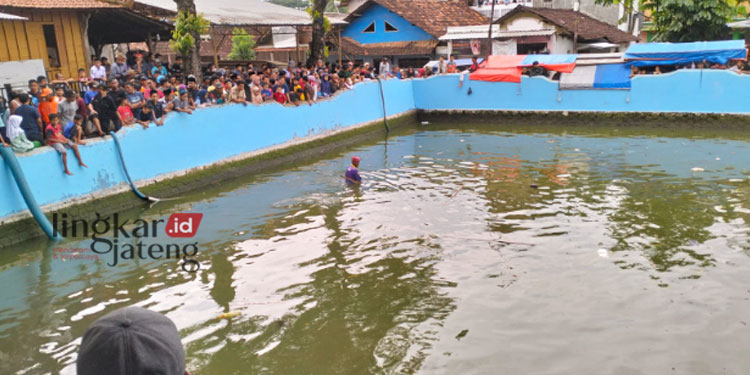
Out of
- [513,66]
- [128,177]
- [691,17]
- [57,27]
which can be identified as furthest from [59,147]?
[691,17]

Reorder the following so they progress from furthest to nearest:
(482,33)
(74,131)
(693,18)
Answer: (482,33) < (693,18) < (74,131)

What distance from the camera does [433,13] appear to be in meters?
34.4

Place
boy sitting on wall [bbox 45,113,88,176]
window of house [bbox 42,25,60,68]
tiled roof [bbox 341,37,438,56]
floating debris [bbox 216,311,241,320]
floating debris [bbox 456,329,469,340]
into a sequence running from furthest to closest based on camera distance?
tiled roof [bbox 341,37,438,56] → window of house [bbox 42,25,60,68] → boy sitting on wall [bbox 45,113,88,176] → floating debris [bbox 216,311,241,320] → floating debris [bbox 456,329,469,340]

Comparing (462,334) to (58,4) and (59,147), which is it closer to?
(59,147)

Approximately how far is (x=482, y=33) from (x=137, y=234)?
839 inches

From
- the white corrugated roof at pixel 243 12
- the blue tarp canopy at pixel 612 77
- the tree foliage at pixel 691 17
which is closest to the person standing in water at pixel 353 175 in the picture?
the white corrugated roof at pixel 243 12

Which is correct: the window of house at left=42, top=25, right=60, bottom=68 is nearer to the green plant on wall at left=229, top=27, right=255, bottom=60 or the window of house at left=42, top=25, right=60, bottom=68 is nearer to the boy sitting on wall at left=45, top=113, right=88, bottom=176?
the boy sitting on wall at left=45, top=113, right=88, bottom=176

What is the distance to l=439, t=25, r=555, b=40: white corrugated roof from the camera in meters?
28.2

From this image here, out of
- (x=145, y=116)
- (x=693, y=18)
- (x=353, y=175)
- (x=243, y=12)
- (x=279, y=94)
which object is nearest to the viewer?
(x=145, y=116)

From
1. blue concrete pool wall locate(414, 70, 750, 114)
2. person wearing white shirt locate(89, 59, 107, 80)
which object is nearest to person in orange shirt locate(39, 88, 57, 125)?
person wearing white shirt locate(89, 59, 107, 80)

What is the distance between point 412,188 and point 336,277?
5.46m

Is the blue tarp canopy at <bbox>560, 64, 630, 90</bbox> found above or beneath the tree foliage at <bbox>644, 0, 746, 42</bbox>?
beneath

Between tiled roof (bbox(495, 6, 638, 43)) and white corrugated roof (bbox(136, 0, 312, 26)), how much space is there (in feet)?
36.4

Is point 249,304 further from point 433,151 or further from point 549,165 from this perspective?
point 433,151
